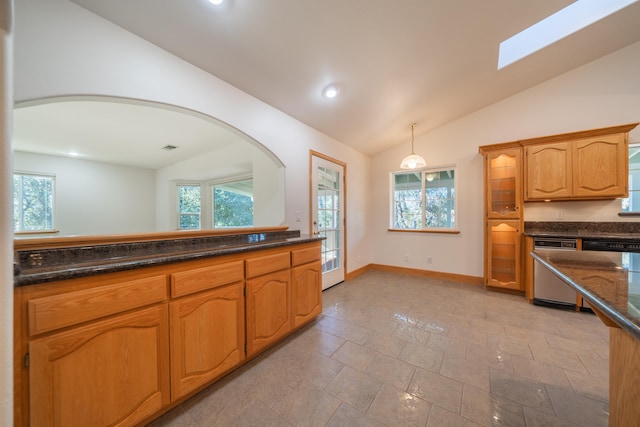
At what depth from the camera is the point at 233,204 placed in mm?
4965

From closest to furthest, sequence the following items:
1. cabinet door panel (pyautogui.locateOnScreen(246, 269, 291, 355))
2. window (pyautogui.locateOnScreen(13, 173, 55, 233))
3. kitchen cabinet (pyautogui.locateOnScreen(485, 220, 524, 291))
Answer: cabinet door panel (pyautogui.locateOnScreen(246, 269, 291, 355)), kitchen cabinet (pyautogui.locateOnScreen(485, 220, 524, 291)), window (pyautogui.locateOnScreen(13, 173, 55, 233))

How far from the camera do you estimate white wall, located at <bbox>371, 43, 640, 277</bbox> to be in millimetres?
2912

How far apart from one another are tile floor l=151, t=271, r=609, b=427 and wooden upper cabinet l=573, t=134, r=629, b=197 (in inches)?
60.2

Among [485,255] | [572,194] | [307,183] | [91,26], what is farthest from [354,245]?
[91,26]

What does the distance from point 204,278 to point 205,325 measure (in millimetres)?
306

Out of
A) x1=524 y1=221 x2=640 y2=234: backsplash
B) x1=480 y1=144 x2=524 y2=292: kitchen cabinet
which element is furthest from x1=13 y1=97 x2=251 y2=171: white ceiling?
x1=524 y1=221 x2=640 y2=234: backsplash

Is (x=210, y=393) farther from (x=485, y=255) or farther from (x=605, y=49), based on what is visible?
(x=605, y=49)

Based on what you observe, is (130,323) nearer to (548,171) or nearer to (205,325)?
(205,325)

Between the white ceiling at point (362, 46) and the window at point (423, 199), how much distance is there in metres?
1.31

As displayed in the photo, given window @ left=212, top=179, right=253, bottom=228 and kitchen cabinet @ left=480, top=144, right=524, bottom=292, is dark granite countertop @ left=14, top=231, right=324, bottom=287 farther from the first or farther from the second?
kitchen cabinet @ left=480, top=144, right=524, bottom=292

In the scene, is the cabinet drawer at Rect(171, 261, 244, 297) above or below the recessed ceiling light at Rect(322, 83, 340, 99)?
below

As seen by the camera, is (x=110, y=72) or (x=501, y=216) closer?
(x=110, y=72)

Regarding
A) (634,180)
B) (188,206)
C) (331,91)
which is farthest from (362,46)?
(188,206)

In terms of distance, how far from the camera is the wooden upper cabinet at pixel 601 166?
2645 mm
